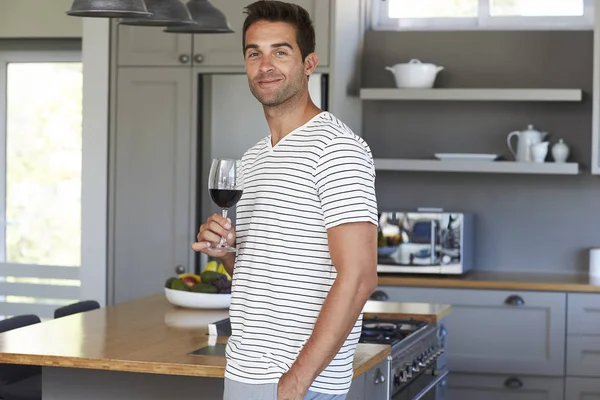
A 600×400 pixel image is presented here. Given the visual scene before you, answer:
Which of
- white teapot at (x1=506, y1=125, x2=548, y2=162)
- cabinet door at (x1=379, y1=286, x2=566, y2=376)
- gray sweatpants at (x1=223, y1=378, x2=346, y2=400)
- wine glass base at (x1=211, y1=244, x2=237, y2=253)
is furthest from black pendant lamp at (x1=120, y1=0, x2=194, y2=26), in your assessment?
white teapot at (x1=506, y1=125, x2=548, y2=162)

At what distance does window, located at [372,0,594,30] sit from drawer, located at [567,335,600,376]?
1.66 meters

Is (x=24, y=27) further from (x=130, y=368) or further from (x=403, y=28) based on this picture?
(x=130, y=368)

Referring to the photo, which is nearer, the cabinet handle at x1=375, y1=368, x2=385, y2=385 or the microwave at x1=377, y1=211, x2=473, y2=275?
the cabinet handle at x1=375, y1=368, x2=385, y2=385

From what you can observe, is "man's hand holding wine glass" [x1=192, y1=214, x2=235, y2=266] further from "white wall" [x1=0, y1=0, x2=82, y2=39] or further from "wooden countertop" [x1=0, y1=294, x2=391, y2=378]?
"white wall" [x1=0, y1=0, x2=82, y2=39]

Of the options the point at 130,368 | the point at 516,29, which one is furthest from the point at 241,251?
the point at 516,29

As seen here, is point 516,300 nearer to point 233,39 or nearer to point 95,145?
point 233,39

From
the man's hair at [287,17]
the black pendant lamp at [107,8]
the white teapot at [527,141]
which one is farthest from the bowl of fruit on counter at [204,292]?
the white teapot at [527,141]

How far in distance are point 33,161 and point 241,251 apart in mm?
4090

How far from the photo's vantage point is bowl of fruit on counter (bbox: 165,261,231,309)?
12.0 ft

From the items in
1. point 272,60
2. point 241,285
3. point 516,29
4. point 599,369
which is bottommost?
point 599,369

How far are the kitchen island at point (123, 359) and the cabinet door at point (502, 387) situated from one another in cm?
207

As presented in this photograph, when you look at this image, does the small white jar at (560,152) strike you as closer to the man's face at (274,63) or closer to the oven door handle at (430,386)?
the oven door handle at (430,386)

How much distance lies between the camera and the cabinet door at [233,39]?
491cm

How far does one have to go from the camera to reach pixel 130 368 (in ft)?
8.38
